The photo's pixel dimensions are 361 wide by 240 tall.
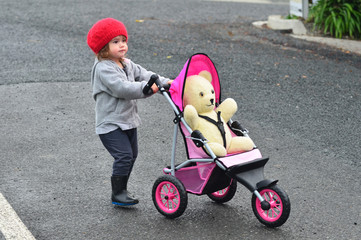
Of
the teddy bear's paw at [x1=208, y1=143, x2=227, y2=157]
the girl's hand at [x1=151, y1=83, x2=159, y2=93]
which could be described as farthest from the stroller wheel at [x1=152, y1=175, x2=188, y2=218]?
the girl's hand at [x1=151, y1=83, x2=159, y2=93]

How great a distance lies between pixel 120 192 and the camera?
182 inches

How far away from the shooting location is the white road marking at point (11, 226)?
13.5 feet

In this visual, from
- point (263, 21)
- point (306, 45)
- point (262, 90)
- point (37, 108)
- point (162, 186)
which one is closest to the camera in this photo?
point (162, 186)

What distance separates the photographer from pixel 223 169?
4.17m

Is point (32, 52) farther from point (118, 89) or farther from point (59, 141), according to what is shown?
point (118, 89)

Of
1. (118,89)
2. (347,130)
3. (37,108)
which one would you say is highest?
(118,89)

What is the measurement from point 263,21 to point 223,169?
9.30 m

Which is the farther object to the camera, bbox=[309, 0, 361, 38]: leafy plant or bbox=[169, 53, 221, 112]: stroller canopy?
bbox=[309, 0, 361, 38]: leafy plant

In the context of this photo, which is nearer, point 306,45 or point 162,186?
point 162,186

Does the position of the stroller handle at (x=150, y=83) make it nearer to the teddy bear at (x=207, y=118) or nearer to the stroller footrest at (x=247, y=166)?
the teddy bear at (x=207, y=118)

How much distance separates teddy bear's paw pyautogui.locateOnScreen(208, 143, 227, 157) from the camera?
425 cm

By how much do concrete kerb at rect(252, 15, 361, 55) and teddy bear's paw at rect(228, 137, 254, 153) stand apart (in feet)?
22.4

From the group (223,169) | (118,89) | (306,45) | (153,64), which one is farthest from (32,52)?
(223,169)

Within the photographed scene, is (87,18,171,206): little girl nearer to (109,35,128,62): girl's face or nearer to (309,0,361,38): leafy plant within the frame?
(109,35,128,62): girl's face
